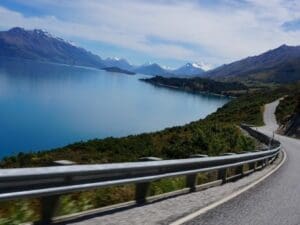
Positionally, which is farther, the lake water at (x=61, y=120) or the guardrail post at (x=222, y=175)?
the lake water at (x=61, y=120)

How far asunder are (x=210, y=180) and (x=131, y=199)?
4582mm

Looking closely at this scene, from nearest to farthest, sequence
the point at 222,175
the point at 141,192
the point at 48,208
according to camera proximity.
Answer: the point at 48,208
the point at 141,192
the point at 222,175

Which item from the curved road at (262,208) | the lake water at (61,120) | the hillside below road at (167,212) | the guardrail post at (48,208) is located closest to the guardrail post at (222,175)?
the curved road at (262,208)

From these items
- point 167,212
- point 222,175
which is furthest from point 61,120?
point 167,212

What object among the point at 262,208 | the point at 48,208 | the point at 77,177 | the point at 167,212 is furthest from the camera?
the point at 262,208

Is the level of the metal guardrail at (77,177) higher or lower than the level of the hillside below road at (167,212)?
higher

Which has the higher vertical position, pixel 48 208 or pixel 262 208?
pixel 48 208

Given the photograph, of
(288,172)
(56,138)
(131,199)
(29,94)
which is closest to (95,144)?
(56,138)

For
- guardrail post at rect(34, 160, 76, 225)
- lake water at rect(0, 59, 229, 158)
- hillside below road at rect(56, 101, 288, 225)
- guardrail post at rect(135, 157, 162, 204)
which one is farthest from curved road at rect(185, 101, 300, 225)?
lake water at rect(0, 59, 229, 158)

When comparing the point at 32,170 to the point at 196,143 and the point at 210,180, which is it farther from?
the point at 196,143

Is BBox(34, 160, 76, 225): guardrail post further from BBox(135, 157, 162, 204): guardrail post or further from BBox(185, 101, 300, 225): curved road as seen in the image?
BBox(135, 157, 162, 204): guardrail post

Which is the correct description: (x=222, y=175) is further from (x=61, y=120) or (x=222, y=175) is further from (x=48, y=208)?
(x=61, y=120)

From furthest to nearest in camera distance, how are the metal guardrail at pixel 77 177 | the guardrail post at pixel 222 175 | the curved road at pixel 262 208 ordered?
the guardrail post at pixel 222 175, the curved road at pixel 262 208, the metal guardrail at pixel 77 177

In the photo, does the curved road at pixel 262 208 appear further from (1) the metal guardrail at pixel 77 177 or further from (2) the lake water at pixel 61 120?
(2) the lake water at pixel 61 120
